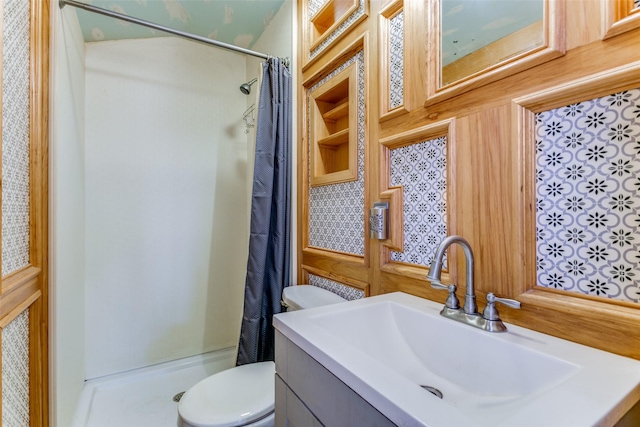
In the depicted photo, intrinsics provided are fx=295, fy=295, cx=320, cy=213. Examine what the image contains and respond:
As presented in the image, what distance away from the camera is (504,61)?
773 mm

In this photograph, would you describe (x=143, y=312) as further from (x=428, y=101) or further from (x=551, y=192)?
(x=551, y=192)

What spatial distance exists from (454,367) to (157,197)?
81.4 inches

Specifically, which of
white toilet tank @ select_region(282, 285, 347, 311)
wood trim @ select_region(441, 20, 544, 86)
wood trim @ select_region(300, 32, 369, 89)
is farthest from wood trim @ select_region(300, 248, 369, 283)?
wood trim @ select_region(300, 32, 369, 89)

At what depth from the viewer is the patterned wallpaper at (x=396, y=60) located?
1.06 meters

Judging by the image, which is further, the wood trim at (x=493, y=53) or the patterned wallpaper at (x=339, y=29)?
the patterned wallpaper at (x=339, y=29)

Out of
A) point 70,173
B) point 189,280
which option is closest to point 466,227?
point 70,173

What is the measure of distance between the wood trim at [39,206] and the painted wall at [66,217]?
0.03 m

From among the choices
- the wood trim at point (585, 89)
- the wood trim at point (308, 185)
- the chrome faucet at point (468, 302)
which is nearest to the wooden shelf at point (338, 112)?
the wood trim at point (308, 185)

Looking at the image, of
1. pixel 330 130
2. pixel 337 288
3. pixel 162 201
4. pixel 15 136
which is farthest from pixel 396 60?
pixel 162 201

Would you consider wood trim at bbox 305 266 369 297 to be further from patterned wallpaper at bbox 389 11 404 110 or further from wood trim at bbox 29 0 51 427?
wood trim at bbox 29 0 51 427

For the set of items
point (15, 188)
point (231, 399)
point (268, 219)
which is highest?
point (15, 188)

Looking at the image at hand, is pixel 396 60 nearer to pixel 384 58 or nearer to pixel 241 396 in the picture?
pixel 384 58

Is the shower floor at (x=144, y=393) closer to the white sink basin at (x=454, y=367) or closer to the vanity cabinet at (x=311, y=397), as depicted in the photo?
the vanity cabinet at (x=311, y=397)

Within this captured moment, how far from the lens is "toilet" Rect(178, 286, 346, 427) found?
1056 mm
